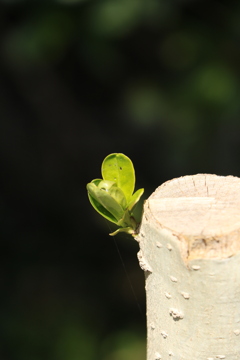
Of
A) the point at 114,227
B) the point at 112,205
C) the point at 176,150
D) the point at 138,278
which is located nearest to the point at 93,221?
the point at 114,227

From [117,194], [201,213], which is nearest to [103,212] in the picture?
[117,194]

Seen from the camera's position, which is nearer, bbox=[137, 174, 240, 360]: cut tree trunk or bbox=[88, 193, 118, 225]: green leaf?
bbox=[137, 174, 240, 360]: cut tree trunk

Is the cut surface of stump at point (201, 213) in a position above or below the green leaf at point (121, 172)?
below

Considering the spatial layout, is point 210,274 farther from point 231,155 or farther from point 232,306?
point 231,155

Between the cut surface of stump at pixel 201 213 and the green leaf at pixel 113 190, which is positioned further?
the green leaf at pixel 113 190

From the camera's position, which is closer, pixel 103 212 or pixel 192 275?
pixel 192 275

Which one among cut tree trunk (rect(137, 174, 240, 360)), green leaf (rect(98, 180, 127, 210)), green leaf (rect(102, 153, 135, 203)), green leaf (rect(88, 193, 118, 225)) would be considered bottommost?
cut tree trunk (rect(137, 174, 240, 360))

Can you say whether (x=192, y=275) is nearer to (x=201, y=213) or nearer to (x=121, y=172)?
(x=201, y=213)
